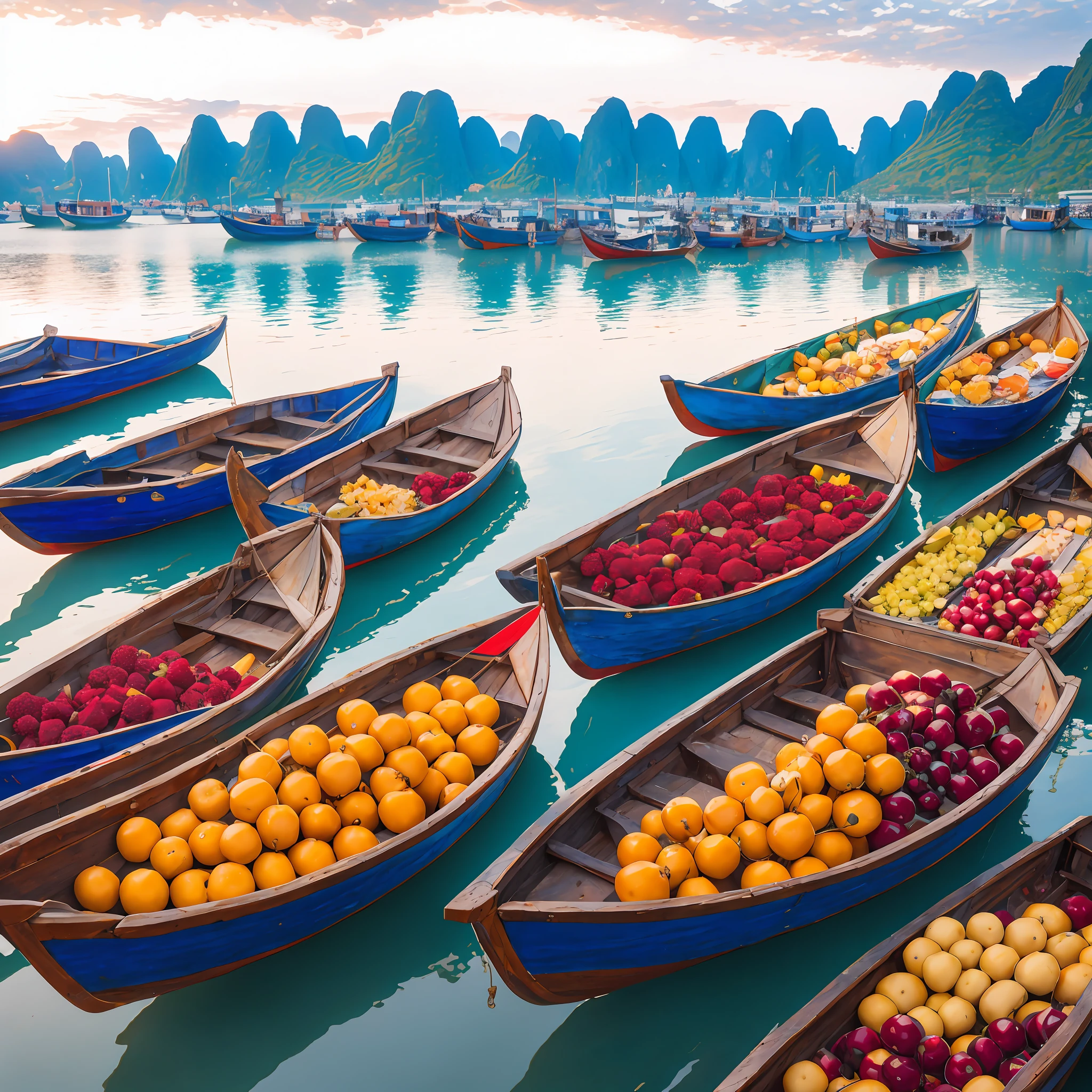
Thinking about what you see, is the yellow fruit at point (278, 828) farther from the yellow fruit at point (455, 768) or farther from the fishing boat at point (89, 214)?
the fishing boat at point (89, 214)

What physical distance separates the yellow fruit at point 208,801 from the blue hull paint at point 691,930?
59.6 inches

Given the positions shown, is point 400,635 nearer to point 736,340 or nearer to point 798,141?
point 736,340

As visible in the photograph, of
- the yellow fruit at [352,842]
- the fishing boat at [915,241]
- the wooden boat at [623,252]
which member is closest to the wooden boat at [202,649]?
the yellow fruit at [352,842]

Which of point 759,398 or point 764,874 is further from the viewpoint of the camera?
point 759,398

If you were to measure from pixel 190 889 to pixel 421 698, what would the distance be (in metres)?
1.41

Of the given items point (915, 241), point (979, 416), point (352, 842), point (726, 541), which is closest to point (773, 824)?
point (352, 842)

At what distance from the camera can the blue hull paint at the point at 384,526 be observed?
679cm

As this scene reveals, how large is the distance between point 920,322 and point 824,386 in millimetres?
3106

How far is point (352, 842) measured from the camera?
3.60 m

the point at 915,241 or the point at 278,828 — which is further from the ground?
the point at 915,241

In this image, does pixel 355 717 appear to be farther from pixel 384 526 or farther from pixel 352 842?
pixel 384 526

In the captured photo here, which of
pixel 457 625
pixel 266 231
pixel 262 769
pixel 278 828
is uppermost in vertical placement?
pixel 266 231

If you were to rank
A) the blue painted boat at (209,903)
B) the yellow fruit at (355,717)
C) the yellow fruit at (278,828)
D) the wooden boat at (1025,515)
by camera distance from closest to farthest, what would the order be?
the blue painted boat at (209,903)
the yellow fruit at (278,828)
the yellow fruit at (355,717)
the wooden boat at (1025,515)

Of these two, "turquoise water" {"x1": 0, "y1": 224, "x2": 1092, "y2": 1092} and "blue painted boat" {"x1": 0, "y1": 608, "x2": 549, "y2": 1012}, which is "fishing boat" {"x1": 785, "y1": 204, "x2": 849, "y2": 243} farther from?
"blue painted boat" {"x1": 0, "y1": 608, "x2": 549, "y2": 1012}
